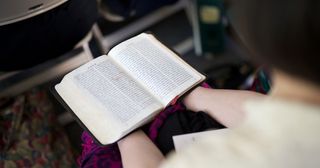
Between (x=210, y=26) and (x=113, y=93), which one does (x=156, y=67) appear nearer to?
(x=113, y=93)

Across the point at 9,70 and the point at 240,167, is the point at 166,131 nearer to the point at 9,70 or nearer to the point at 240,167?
the point at 240,167

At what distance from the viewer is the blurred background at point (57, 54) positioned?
1.13 m

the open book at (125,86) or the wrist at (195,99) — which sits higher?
the open book at (125,86)

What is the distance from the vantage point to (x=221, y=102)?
90cm

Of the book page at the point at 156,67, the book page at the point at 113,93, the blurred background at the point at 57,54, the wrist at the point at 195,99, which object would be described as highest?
the book page at the point at 156,67

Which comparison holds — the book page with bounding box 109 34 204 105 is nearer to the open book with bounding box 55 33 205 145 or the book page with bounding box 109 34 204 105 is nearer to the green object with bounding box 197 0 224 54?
the open book with bounding box 55 33 205 145

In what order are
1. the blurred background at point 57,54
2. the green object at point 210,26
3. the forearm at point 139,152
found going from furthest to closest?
the green object at point 210,26 → the blurred background at point 57,54 → the forearm at point 139,152

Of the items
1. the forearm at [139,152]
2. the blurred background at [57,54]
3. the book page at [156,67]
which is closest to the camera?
the forearm at [139,152]

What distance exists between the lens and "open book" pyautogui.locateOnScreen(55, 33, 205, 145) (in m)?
0.86

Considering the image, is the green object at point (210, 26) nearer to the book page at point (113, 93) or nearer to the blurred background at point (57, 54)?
the blurred background at point (57, 54)

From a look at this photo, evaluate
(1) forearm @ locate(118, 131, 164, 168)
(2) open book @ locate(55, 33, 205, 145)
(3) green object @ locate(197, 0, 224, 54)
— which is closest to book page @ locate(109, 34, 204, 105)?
(2) open book @ locate(55, 33, 205, 145)

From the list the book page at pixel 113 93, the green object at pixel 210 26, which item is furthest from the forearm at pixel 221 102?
the green object at pixel 210 26

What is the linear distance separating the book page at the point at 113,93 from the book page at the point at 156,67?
20 mm

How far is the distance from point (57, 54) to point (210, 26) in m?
0.75
